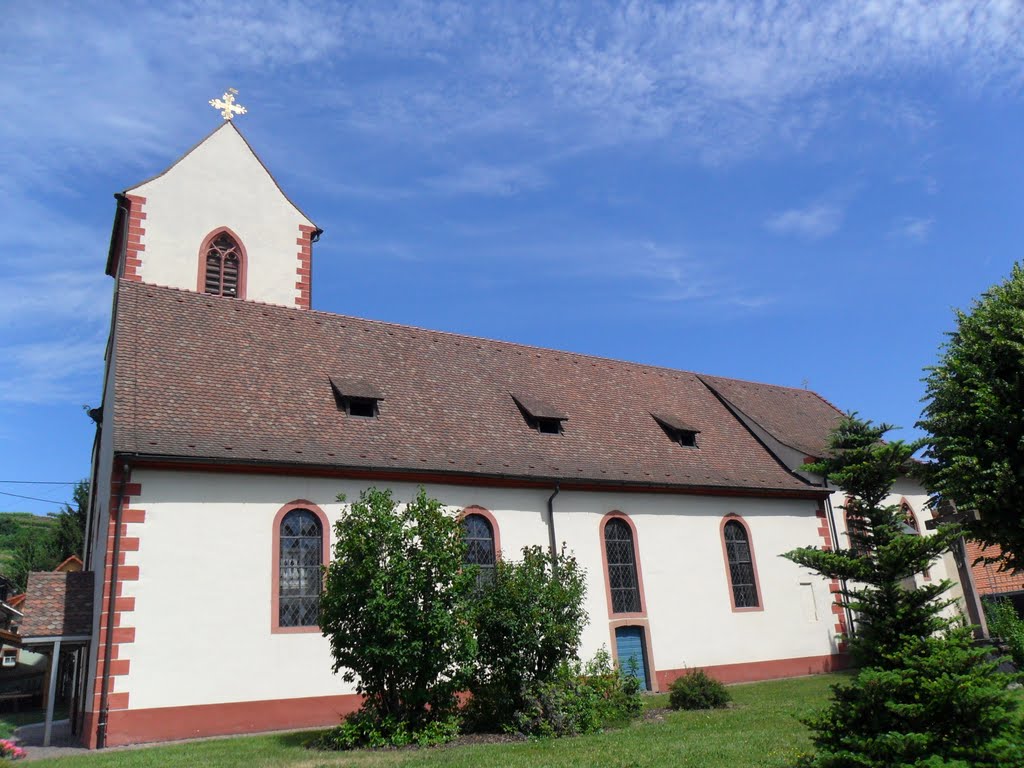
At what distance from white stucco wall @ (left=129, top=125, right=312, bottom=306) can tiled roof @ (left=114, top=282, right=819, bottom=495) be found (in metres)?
2.78

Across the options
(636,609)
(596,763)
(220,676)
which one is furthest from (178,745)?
(636,609)

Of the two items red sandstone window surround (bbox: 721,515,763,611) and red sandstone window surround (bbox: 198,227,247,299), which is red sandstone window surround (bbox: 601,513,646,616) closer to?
red sandstone window surround (bbox: 721,515,763,611)

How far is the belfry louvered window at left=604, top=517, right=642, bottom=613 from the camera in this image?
19859 mm

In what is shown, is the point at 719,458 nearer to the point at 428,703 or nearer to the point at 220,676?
the point at 428,703

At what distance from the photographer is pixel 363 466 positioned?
17.1m

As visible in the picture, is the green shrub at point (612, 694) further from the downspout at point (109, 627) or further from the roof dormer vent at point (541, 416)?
the downspout at point (109, 627)

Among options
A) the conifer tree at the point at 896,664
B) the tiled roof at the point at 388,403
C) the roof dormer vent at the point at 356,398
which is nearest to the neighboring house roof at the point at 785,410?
the tiled roof at the point at 388,403

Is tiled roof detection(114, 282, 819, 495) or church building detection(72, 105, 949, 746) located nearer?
church building detection(72, 105, 949, 746)

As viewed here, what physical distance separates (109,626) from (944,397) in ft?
54.6

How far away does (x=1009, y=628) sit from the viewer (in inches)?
790

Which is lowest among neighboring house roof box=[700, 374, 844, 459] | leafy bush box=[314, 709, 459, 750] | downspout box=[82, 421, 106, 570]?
leafy bush box=[314, 709, 459, 750]

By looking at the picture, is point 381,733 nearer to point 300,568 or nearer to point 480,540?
point 300,568

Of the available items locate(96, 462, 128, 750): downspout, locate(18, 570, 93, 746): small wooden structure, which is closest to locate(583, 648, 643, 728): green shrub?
locate(96, 462, 128, 750): downspout

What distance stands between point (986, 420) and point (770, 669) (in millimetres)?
8462
